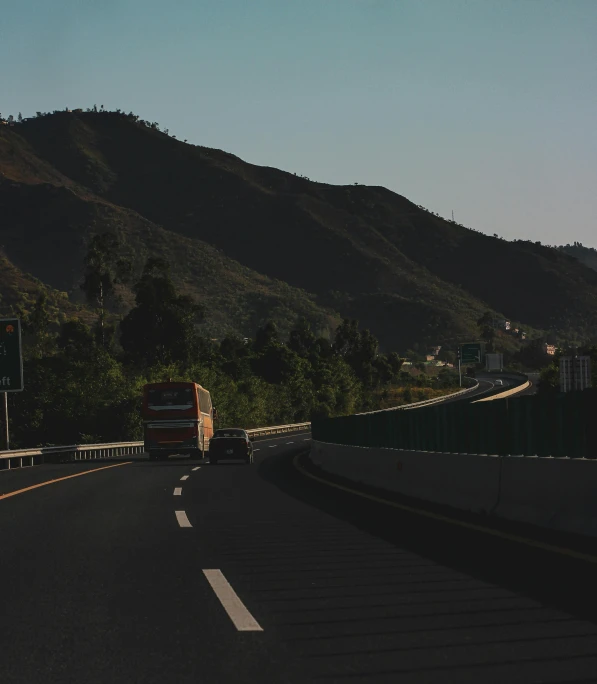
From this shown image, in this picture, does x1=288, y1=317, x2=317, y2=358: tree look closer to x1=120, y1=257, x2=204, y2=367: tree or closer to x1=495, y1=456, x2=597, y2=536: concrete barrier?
x1=120, y1=257, x2=204, y2=367: tree

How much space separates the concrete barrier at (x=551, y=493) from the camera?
1172 cm

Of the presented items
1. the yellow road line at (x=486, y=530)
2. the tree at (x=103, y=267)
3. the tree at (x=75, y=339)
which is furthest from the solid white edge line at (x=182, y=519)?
the tree at (x=75, y=339)

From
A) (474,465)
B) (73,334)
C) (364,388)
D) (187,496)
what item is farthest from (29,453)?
(364,388)

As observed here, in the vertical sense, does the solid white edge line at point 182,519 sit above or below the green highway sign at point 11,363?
below

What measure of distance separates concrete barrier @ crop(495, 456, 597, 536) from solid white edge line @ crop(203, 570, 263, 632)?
4.10 m

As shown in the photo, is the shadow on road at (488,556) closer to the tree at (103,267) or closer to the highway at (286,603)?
the highway at (286,603)

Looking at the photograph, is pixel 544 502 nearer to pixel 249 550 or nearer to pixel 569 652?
pixel 249 550

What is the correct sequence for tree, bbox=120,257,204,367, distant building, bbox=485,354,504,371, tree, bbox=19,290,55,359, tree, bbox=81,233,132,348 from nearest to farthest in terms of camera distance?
tree, bbox=120,257,204,367 < tree, bbox=81,233,132,348 < tree, bbox=19,290,55,359 < distant building, bbox=485,354,504,371

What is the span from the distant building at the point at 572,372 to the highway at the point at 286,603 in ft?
236

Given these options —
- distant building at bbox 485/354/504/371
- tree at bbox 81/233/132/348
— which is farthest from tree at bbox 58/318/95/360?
Result: distant building at bbox 485/354/504/371

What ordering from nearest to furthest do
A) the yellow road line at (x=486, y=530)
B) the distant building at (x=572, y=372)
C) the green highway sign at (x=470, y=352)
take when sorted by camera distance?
the yellow road line at (x=486, y=530) < the distant building at (x=572, y=372) < the green highway sign at (x=470, y=352)

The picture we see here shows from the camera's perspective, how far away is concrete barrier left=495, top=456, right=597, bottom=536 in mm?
11719

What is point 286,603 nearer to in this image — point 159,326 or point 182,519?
point 182,519

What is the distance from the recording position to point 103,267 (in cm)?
10756
